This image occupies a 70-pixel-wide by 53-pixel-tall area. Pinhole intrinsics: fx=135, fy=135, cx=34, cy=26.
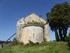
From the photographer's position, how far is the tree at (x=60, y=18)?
114 feet

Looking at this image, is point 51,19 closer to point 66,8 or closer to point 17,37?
point 66,8

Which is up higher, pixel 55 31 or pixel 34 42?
pixel 55 31

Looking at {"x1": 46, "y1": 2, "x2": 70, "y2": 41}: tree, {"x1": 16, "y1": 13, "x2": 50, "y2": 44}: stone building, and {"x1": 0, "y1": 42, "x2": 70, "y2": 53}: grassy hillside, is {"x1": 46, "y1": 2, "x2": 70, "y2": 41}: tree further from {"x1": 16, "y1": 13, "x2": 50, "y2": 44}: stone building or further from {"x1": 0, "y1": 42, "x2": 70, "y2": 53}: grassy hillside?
{"x1": 0, "y1": 42, "x2": 70, "y2": 53}: grassy hillside

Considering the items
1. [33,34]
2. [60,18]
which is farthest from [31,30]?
[60,18]

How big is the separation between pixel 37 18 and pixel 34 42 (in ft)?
28.2

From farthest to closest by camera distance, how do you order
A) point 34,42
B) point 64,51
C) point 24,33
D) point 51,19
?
point 51,19
point 24,33
point 34,42
point 64,51

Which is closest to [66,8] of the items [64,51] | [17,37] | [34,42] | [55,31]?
[55,31]

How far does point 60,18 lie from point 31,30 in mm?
8341

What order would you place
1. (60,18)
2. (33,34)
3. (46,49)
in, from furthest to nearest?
1. (60,18)
2. (33,34)
3. (46,49)

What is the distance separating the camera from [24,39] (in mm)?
33219

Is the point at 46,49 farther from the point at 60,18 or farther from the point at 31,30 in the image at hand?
the point at 60,18

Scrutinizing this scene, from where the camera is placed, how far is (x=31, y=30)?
3216 cm

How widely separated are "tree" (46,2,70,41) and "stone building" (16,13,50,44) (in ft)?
7.92

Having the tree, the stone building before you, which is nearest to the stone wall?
the stone building
